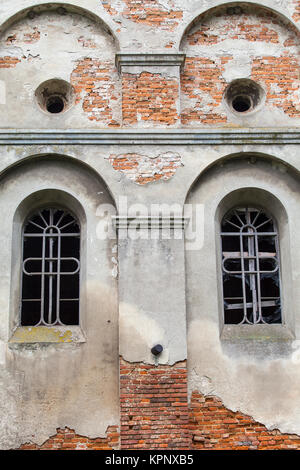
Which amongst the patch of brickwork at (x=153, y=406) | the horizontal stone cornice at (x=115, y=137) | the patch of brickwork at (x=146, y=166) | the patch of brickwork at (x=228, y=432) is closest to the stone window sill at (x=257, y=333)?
the patch of brickwork at (x=153, y=406)

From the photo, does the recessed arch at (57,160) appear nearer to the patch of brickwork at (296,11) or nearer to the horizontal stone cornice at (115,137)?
the horizontal stone cornice at (115,137)

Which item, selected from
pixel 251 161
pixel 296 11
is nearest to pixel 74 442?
pixel 251 161

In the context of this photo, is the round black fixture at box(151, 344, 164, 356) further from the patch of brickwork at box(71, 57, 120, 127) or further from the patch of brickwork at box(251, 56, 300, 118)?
the patch of brickwork at box(251, 56, 300, 118)

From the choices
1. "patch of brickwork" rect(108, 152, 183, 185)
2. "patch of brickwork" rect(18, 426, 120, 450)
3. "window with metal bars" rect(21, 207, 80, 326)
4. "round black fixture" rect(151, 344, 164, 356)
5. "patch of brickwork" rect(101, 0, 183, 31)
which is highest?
"patch of brickwork" rect(101, 0, 183, 31)

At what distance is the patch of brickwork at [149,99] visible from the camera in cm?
911

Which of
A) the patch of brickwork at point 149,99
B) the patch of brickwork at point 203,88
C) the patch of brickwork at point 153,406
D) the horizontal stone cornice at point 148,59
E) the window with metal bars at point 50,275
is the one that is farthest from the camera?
the patch of brickwork at point 203,88

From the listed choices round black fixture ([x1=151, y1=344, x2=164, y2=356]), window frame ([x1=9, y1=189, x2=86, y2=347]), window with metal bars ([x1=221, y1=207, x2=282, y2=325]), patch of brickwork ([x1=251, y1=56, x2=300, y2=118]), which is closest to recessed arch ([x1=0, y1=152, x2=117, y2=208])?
window frame ([x1=9, y1=189, x2=86, y2=347])

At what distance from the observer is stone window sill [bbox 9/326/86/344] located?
333 inches

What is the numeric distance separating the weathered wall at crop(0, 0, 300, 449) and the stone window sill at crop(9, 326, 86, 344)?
0.09 ft

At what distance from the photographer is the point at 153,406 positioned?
8.04 m

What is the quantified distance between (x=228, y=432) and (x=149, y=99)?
4.97m

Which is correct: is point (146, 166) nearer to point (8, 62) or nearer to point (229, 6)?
point (8, 62)

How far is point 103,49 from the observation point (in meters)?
9.59

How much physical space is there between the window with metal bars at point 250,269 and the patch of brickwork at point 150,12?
3.17 meters
